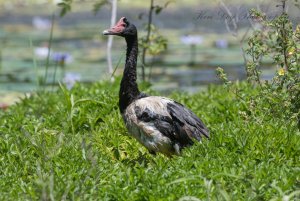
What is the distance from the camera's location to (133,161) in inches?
238

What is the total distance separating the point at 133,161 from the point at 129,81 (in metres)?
0.67

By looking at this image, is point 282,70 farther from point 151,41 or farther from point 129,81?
point 151,41

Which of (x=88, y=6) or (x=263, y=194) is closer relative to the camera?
(x=263, y=194)

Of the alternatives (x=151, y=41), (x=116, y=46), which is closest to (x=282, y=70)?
(x=151, y=41)

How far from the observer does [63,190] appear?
450cm

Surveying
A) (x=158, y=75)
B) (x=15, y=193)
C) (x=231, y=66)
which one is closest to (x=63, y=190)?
(x=15, y=193)

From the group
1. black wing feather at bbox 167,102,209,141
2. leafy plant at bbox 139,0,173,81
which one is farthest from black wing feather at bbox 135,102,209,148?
leafy plant at bbox 139,0,173,81

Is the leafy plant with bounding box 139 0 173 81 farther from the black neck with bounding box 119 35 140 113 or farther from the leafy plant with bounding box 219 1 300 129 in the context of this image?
the leafy plant with bounding box 219 1 300 129

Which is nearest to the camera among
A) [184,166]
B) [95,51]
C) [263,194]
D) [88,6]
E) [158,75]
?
[263,194]

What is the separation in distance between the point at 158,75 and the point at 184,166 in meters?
6.93

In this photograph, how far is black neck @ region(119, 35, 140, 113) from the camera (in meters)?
6.27

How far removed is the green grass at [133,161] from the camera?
14.9ft

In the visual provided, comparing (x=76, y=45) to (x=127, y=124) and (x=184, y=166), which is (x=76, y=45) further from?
(x=184, y=166)

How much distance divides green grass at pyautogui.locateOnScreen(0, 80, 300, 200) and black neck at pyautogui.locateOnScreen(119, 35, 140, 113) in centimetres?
34
